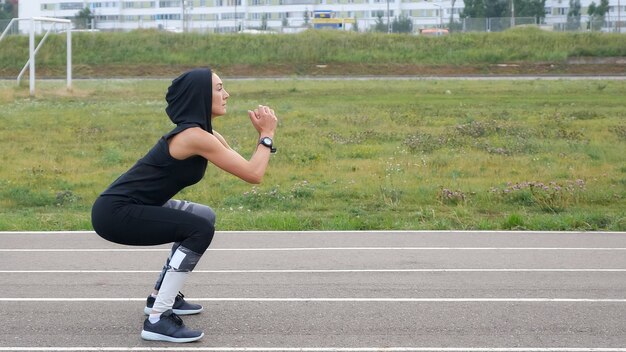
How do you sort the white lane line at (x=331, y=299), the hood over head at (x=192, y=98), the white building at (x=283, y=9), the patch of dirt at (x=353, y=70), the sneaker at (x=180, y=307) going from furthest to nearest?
1. the white building at (x=283, y=9)
2. the patch of dirt at (x=353, y=70)
3. the white lane line at (x=331, y=299)
4. the sneaker at (x=180, y=307)
5. the hood over head at (x=192, y=98)

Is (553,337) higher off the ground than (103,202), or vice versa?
(103,202)

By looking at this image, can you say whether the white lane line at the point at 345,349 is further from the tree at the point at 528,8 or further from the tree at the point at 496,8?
the tree at the point at 528,8

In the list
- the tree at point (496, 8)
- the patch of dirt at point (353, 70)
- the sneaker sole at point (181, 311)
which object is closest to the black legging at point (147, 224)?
the sneaker sole at point (181, 311)

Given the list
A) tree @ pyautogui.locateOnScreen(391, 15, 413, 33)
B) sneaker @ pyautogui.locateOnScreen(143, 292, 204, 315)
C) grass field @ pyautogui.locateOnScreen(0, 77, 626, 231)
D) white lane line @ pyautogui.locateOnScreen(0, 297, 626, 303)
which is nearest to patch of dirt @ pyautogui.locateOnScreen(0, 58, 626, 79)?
tree @ pyautogui.locateOnScreen(391, 15, 413, 33)

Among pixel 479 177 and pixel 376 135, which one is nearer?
pixel 479 177

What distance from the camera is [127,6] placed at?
369 feet

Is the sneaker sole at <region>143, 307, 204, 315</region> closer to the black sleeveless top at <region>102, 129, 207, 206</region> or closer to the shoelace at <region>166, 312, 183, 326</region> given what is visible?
the shoelace at <region>166, 312, 183, 326</region>

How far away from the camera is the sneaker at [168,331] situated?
6.78m

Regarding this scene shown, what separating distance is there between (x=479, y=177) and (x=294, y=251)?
25.4 feet

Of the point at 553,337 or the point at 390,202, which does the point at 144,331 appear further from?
the point at 390,202

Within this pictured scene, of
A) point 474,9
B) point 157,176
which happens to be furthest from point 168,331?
point 474,9

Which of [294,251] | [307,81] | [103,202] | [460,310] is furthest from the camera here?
[307,81]

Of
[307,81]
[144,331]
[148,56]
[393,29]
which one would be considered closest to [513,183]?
[144,331]

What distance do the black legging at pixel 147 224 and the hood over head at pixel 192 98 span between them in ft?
2.08
